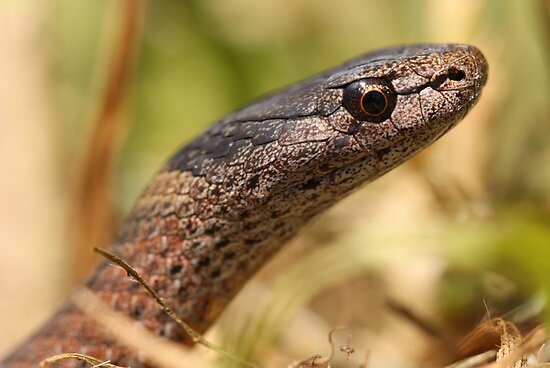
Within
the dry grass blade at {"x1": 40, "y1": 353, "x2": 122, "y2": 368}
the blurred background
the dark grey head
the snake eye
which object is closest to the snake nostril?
the dark grey head

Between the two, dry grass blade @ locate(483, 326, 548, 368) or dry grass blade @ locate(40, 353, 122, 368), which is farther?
dry grass blade @ locate(40, 353, 122, 368)

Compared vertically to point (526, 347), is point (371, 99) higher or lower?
higher

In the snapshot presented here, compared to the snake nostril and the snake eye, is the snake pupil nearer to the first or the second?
the snake eye

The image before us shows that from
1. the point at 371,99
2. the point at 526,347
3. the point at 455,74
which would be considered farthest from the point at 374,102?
the point at 526,347

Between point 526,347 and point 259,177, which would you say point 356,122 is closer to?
point 259,177

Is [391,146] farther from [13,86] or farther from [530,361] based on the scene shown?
[13,86]

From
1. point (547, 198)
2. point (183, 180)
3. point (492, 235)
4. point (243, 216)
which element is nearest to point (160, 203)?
point (183, 180)

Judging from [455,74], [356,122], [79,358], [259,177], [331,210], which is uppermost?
[331,210]
